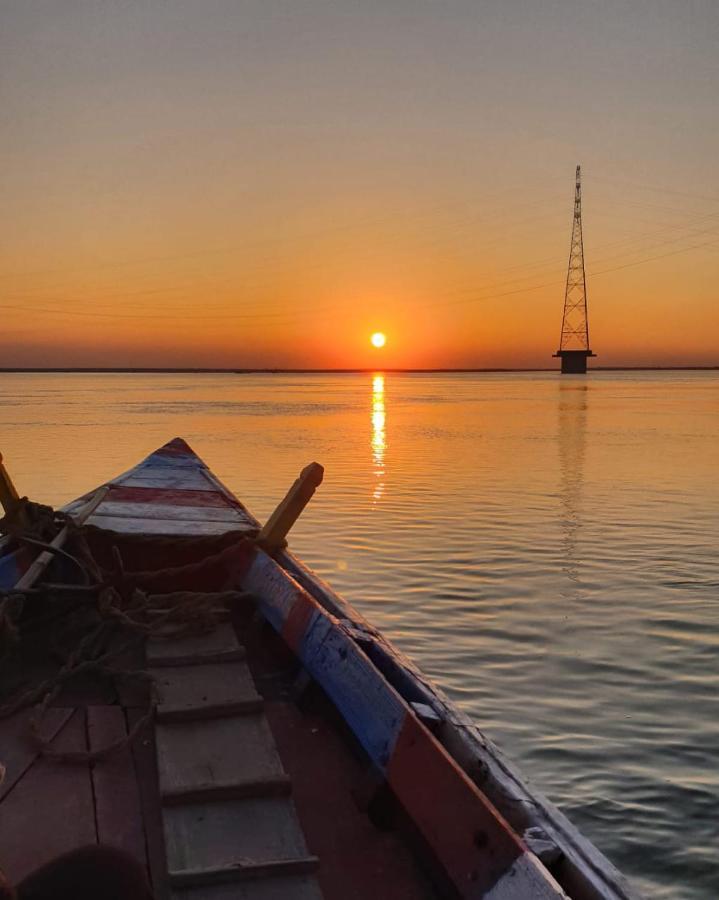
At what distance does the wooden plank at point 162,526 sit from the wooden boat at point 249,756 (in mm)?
303

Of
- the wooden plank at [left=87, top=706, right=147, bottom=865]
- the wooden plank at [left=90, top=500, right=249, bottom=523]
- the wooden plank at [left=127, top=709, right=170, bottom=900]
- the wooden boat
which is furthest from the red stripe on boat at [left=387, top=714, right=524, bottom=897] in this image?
the wooden plank at [left=90, top=500, right=249, bottom=523]

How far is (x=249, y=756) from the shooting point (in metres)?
3.30

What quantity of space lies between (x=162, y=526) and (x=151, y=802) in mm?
3056

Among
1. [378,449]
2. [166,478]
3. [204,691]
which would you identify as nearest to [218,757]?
[204,691]

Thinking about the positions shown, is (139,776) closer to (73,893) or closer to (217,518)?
(73,893)

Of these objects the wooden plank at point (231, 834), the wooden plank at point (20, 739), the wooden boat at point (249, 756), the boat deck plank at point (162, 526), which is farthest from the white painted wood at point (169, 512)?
the wooden plank at point (231, 834)

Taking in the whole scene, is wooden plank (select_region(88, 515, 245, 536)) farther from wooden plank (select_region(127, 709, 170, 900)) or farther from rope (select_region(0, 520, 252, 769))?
wooden plank (select_region(127, 709, 170, 900))

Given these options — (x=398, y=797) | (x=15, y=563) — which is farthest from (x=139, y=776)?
(x=15, y=563)

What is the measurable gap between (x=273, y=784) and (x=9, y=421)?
1638 inches

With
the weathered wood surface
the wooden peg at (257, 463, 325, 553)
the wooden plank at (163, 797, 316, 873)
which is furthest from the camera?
the weathered wood surface

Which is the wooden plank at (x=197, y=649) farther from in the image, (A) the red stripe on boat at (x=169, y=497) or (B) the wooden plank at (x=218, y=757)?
(A) the red stripe on boat at (x=169, y=497)

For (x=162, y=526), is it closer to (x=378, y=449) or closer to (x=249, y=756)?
(x=249, y=756)

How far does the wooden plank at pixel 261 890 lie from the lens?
2492 millimetres

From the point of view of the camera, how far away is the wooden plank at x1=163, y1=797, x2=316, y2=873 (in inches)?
105
